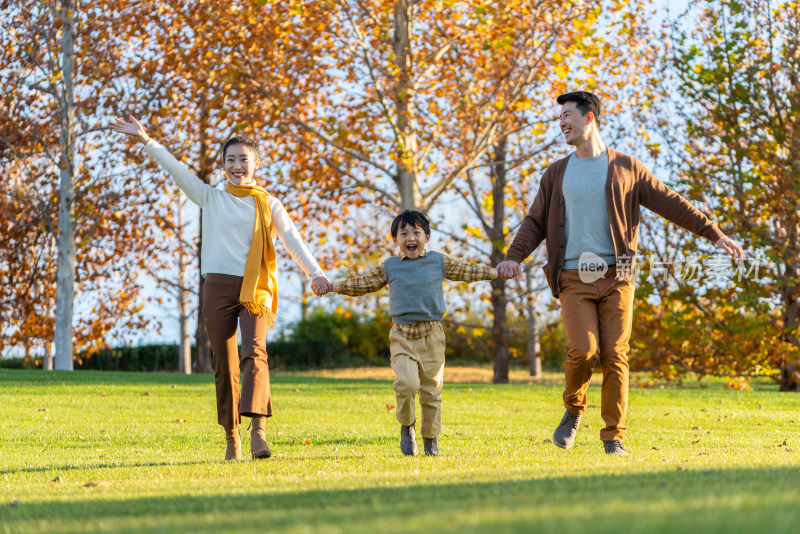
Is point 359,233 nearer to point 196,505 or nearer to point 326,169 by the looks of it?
point 326,169

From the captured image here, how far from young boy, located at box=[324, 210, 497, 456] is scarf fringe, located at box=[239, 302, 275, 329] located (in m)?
0.52

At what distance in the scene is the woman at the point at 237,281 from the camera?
19.1ft

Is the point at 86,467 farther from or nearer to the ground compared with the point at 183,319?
nearer to the ground

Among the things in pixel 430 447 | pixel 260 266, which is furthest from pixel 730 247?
pixel 260 266

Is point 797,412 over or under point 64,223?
under

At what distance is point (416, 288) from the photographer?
19.9ft

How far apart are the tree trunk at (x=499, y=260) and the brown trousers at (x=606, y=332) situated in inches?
512

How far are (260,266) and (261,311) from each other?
0.31 metres

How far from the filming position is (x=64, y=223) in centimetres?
1919

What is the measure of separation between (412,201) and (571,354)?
920cm

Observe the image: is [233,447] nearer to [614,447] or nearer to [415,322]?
[415,322]

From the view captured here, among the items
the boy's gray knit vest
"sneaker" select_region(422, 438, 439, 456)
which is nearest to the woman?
the boy's gray knit vest

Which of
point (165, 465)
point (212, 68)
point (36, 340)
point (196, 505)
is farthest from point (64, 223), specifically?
point (196, 505)

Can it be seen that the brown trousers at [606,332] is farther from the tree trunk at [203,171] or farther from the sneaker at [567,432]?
the tree trunk at [203,171]
